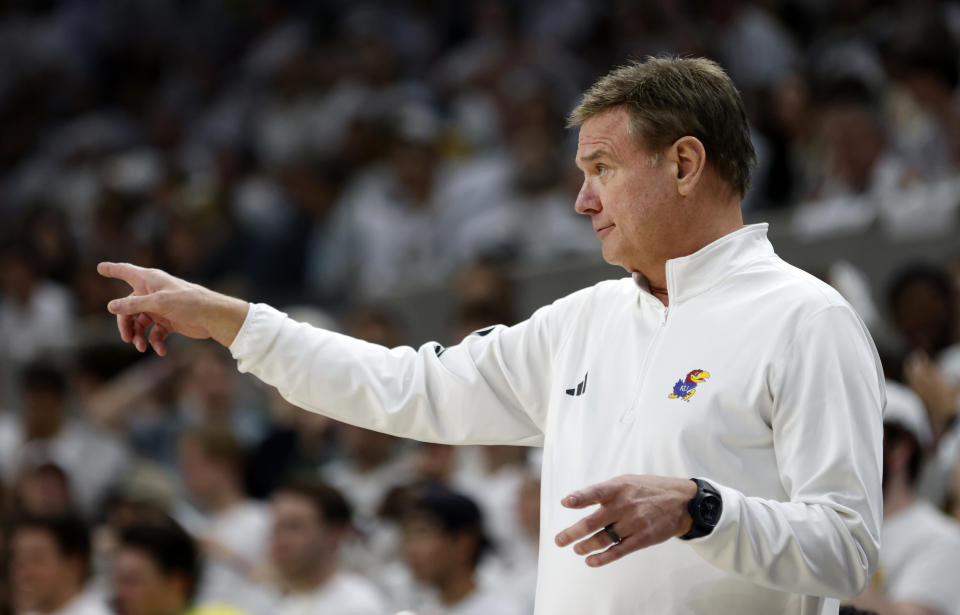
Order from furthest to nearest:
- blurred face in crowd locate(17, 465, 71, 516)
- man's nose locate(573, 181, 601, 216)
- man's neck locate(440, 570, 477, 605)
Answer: blurred face in crowd locate(17, 465, 71, 516), man's neck locate(440, 570, 477, 605), man's nose locate(573, 181, 601, 216)

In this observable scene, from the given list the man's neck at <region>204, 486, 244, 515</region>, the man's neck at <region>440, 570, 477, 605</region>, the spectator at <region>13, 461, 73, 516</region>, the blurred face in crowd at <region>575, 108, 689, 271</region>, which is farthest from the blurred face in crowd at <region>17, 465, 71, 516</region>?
the blurred face in crowd at <region>575, 108, 689, 271</region>

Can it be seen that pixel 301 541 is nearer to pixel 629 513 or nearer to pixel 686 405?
pixel 686 405

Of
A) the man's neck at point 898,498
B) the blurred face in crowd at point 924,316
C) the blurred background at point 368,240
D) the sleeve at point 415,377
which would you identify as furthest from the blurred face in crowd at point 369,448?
the sleeve at point 415,377

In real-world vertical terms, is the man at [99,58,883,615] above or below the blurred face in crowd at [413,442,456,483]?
below

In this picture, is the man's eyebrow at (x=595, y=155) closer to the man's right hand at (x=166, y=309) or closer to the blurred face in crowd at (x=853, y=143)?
the man's right hand at (x=166, y=309)

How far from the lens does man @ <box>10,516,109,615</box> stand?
5.23 m

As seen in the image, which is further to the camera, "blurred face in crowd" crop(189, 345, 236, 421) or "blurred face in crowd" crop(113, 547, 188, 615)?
"blurred face in crowd" crop(189, 345, 236, 421)

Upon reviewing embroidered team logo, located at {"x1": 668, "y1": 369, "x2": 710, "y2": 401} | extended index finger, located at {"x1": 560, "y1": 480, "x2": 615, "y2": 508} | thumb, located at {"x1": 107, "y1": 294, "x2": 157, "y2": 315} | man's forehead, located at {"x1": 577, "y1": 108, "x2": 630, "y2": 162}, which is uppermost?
man's forehead, located at {"x1": 577, "y1": 108, "x2": 630, "y2": 162}

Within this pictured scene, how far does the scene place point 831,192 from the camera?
6961mm

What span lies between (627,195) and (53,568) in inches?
137

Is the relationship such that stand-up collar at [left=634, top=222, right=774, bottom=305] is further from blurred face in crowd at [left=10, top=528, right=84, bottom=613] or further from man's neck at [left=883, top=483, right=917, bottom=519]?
blurred face in crowd at [left=10, top=528, right=84, bottom=613]

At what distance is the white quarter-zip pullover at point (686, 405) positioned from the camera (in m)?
2.26

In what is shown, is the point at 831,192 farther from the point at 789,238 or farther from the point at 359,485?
the point at 359,485

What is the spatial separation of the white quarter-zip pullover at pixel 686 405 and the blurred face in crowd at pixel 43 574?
9.43 feet
